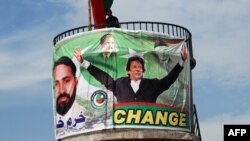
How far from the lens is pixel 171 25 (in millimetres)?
45250

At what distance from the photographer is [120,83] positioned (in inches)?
1699

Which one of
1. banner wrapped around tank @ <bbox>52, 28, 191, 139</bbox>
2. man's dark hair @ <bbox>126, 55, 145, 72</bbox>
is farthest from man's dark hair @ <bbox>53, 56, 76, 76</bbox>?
man's dark hair @ <bbox>126, 55, 145, 72</bbox>

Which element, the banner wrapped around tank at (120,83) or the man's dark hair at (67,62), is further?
the man's dark hair at (67,62)

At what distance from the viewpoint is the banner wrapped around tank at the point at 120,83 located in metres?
43.1

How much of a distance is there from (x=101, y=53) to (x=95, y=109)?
2.63 metres

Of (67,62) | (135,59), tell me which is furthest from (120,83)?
(67,62)

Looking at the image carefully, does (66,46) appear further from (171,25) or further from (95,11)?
(171,25)

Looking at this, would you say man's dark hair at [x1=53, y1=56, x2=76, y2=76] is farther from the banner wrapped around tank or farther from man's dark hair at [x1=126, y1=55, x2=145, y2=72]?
man's dark hair at [x1=126, y1=55, x2=145, y2=72]

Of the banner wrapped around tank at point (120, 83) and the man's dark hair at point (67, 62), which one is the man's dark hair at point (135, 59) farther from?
the man's dark hair at point (67, 62)

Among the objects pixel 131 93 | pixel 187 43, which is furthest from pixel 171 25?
pixel 131 93

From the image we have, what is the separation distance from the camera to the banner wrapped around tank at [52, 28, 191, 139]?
43.1 m

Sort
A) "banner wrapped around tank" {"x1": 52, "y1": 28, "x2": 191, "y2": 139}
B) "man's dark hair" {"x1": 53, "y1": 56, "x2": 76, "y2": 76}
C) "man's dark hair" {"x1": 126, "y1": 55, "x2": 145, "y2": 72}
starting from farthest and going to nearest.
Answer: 1. "man's dark hair" {"x1": 53, "y1": 56, "x2": 76, "y2": 76}
2. "man's dark hair" {"x1": 126, "y1": 55, "x2": 145, "y2": 72}
3. "banner wrapped around tank" {"x1": 52, "y1": 28, "x2": 191, "y2": 139}

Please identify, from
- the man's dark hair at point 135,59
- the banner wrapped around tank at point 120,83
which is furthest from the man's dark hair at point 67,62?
the man's dark hair at point 135,59

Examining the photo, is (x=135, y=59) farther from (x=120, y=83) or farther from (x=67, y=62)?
(x=67, y=62)
